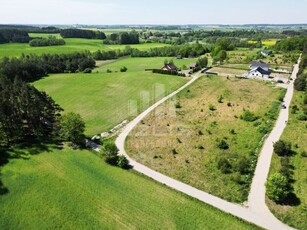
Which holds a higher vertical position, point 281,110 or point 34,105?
point 34,105

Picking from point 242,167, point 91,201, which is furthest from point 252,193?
point 91,201

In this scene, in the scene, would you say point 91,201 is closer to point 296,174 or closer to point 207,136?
point 207,136

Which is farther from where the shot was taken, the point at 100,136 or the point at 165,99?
the point at 165,99

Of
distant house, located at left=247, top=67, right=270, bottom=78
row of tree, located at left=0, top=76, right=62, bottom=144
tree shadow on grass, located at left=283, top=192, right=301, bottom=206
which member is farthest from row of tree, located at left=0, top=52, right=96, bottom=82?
tree shadow on grass, located at left=283, top=192, right=301, bottom=206

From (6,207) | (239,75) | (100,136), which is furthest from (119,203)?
(239,75)

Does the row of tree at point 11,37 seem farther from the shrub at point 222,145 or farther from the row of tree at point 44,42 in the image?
the shrub at point 222,145

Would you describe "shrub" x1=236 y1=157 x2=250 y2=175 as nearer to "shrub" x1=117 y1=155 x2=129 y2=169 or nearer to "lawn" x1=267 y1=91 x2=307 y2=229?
"lawn" x1=267 y1=91 x2=307 y2=229

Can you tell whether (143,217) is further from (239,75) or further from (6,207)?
(239,75)
